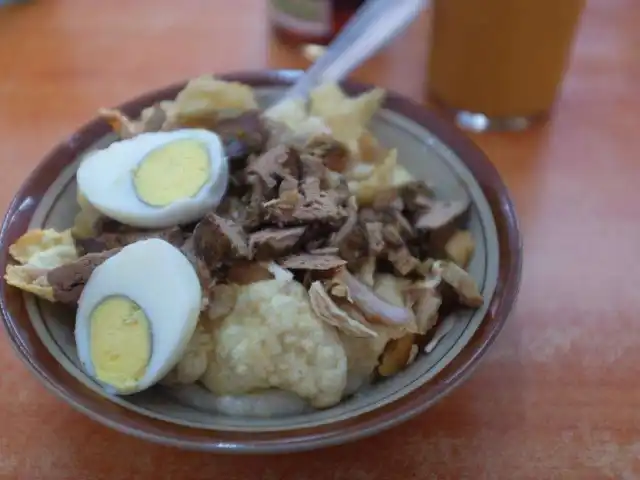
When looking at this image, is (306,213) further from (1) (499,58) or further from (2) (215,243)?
(1) (499,58)

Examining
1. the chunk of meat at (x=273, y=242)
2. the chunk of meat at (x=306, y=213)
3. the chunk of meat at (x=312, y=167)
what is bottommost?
the chunk of meat at (x=273, y=242)

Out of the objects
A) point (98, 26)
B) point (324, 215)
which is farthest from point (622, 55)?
point (98, 26)

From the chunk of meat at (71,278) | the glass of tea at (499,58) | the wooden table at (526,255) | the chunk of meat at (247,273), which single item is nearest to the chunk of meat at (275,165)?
the chunk of meat at (247,273)

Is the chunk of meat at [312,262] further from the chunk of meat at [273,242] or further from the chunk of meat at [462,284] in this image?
the chunk of meat at [462,284]

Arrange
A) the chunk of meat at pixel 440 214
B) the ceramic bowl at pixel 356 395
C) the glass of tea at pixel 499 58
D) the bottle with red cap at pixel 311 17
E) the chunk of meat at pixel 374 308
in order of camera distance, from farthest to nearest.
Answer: the bottle with red cap at pixel 311 17 → the glass of tea at pixel 499 58 → the chunk of meat at pixel 440 214 → the chunk of meat at pixel 374 308 → the ceramic bowl at pixel 356 395

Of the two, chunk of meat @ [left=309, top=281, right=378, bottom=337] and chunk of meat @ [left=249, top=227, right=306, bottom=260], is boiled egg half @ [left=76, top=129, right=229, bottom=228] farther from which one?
chunk of meat @ [left=309, top=281, right=378, bottom=337]

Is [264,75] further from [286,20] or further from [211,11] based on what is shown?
[211,11]
